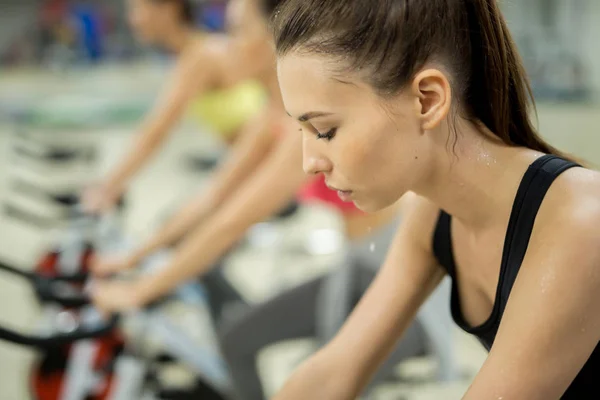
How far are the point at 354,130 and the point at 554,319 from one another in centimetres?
26

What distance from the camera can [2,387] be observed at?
70.7 inches

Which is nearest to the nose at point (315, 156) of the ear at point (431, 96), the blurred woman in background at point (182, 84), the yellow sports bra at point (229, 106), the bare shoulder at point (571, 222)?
the ear at point (431, 96)

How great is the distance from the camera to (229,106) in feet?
9.82

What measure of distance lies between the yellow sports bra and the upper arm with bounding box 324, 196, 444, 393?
2053 mm

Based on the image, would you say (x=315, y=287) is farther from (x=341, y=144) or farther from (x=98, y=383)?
(x=341, y=144)

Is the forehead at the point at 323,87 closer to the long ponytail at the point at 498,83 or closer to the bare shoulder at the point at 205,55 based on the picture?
the long ponytail at the point at 498,83

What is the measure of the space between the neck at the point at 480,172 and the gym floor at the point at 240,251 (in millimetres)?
172

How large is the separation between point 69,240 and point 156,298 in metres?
0.93

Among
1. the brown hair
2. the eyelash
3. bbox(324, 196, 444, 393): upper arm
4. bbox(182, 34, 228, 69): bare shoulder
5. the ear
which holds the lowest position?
bbox(324, 196, 444, 393): upper arm

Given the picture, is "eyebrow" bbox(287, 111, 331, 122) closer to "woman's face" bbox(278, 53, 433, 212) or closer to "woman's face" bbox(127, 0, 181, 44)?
"woman's face" bbox(278, 53, 433, 212)

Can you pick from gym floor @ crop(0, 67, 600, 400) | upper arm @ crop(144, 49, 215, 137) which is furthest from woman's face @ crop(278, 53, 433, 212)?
upper arm @ crop(144, 49, 215, 137)

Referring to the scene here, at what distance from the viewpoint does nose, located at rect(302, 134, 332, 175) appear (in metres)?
0.77

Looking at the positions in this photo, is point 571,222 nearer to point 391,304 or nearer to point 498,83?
point 498,83

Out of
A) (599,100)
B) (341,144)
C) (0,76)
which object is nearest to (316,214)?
(599,100)
